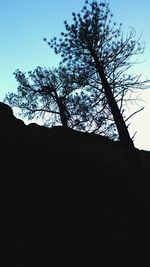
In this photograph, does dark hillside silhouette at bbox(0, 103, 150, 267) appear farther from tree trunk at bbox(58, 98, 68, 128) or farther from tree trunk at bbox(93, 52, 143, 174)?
tree trunk at bbox(58, 98, 68, 128)

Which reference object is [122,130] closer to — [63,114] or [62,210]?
[62,210]

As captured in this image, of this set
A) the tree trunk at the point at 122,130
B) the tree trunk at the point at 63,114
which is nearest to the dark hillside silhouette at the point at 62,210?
the tree trunk at the point at 122,130

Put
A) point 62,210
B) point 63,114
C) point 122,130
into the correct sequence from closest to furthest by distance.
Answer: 1. point 62,210
2. point 122,130
3. point 63,114

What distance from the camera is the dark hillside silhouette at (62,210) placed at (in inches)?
265

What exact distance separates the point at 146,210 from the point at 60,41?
8967 millimetres

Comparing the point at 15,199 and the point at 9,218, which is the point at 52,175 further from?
the point at 9,218

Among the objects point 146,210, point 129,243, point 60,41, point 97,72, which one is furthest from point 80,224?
point 60,41

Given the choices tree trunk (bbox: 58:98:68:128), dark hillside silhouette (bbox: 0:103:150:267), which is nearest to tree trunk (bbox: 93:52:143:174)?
dark hillside silhouette (bbox: 0:103:150:267)

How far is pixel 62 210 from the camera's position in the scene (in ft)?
27.4

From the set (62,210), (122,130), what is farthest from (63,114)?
(62,210)

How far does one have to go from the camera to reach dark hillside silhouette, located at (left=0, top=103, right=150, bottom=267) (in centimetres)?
673

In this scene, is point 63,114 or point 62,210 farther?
point 63,114

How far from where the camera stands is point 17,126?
11.8 m

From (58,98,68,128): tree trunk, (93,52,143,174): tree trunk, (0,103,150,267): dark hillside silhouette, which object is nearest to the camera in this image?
(0,103,150,267): dark hillside silhouette
